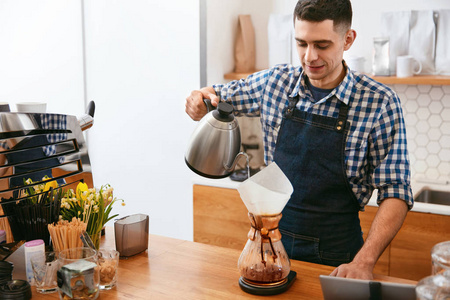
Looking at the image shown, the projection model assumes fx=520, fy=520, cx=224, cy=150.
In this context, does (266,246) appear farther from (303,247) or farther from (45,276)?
(45,276)

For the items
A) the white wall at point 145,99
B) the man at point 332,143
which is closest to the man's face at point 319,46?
the man at point 332,143

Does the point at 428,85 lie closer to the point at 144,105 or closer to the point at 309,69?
the point at 309,69

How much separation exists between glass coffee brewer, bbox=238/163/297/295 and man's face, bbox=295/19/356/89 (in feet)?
1.87

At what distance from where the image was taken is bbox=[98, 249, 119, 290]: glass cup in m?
1.58

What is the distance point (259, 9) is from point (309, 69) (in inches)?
64.6

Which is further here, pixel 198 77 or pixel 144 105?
pixel 144 105

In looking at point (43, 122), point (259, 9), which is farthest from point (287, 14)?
point (43, 122)

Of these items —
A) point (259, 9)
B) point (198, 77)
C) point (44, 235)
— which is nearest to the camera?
point (44, 235)

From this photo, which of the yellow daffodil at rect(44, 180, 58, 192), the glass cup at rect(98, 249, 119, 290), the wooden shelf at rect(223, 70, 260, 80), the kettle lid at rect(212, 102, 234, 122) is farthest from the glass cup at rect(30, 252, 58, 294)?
the wooden shelf at rect(223, 70, 260, 80)

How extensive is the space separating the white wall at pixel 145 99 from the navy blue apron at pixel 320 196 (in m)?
1.36

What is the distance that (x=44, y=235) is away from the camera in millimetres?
1750

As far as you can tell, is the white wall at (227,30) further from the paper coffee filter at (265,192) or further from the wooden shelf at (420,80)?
the paper coffee filter at (265,192)

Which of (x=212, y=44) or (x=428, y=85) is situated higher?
(x=212, y=44)

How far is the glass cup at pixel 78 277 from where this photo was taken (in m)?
1.47
